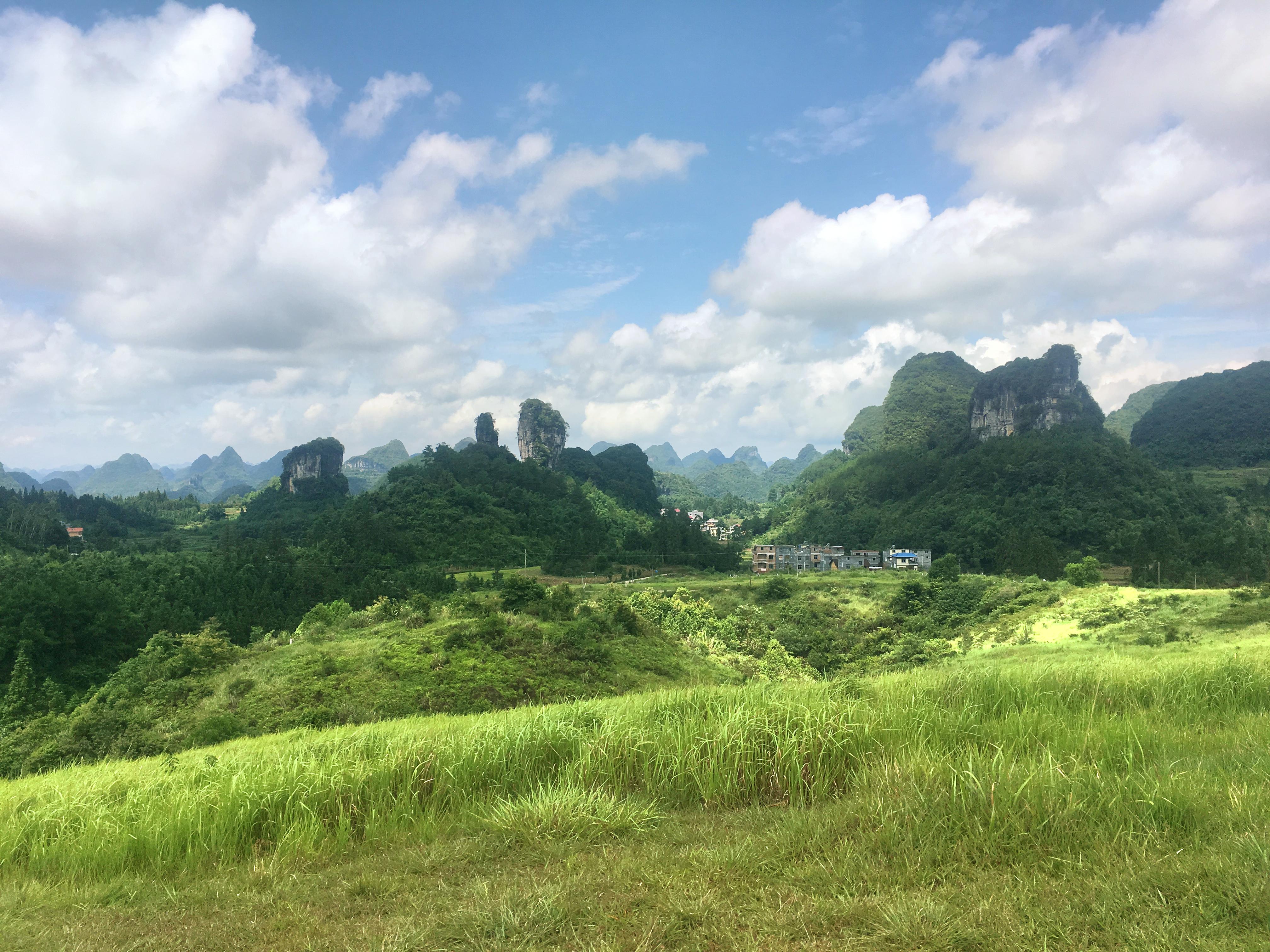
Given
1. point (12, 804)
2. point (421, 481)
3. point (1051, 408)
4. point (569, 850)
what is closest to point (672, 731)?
point (569, 850)

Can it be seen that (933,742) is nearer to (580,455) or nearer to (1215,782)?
(1215,782)

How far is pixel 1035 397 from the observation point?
7206cm

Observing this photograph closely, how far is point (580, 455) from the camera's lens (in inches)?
3829

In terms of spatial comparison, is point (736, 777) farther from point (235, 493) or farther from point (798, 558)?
point (235, 493)

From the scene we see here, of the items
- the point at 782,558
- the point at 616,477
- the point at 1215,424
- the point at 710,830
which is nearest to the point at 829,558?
the point at 782,558

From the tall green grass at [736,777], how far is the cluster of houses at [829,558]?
4679 centimetres

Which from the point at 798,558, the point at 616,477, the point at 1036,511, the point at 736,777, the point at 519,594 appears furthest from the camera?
the point at 616,477

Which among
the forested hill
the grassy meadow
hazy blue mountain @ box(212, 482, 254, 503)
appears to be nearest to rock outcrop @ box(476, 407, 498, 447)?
the forested hill

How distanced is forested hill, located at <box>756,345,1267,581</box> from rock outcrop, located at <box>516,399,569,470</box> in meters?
31.9

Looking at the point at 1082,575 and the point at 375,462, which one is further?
the point at 375,462

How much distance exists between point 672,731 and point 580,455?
93.2m

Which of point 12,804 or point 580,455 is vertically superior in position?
point 580,455

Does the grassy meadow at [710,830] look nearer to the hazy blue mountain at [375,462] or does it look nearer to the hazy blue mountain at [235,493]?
the hazy blue mountain at [235,493]

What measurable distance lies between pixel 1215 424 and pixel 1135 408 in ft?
179
